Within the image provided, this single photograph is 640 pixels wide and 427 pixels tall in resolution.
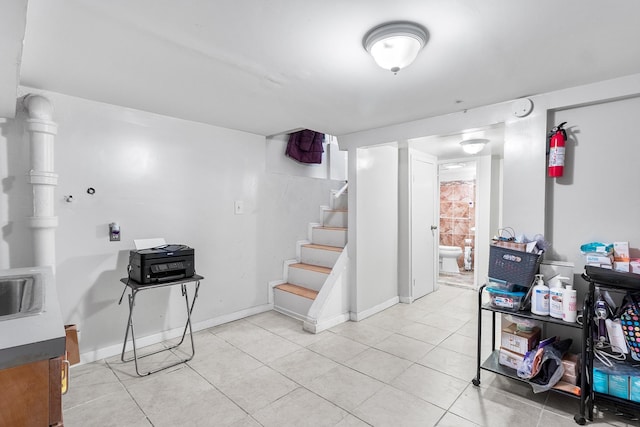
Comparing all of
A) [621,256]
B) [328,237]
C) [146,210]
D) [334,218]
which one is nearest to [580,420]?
[621,256]

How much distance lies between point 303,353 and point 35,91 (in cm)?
288

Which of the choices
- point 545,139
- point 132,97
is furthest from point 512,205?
point 132,97

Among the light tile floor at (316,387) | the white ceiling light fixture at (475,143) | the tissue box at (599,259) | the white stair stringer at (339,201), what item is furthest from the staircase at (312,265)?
the tissue box at (599,259)

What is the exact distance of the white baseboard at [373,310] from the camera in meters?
3.47

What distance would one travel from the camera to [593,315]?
1.81 m

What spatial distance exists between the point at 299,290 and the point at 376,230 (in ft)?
3.79

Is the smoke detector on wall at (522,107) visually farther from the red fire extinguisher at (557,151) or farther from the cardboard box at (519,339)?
the cardboard box at (519,339)

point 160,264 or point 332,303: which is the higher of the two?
point 160,264

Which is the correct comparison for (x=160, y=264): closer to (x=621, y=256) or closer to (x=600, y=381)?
(x=600, y=381)

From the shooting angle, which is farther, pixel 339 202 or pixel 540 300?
pixel 339 202

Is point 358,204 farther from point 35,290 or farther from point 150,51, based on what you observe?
point 35,290

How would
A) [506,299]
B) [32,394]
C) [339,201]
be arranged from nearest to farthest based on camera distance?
[32,394] → [506,299] → [339,201]

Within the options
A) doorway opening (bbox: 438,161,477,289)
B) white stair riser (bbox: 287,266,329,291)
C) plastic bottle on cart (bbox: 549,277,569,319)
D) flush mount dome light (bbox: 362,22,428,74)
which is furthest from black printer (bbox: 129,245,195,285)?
doorway opening (bbox: 438,161,477,289)

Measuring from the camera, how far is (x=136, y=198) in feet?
9.05
